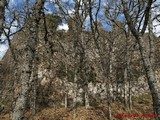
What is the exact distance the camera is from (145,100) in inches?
1040

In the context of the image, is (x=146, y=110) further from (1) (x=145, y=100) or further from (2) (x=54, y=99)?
(2) (x=54, y=99)

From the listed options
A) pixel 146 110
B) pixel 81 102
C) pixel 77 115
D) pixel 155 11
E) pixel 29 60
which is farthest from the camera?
pixel 81 102

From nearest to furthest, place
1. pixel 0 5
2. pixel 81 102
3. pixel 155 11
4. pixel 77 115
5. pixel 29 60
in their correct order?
pixel 0 5 < pixel 29 60 < pixel 155 11 < pixel 77 115 < pixel 81 102

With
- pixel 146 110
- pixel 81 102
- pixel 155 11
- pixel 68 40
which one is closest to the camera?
pixel 155 11

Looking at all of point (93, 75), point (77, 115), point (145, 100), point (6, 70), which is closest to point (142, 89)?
point (145, 100)

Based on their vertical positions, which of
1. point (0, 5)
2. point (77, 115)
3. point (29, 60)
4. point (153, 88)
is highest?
point (0, 5)

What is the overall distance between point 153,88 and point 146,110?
53.7ft

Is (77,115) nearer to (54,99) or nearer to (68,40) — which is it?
(54,99)

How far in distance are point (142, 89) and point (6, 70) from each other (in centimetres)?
1777

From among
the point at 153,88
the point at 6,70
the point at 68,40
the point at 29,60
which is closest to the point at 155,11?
the point at 153,88

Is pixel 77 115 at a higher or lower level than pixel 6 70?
lower

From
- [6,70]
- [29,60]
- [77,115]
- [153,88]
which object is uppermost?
[6,70]

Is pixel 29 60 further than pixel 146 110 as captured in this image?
No

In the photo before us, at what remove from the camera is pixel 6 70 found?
32281 mm
